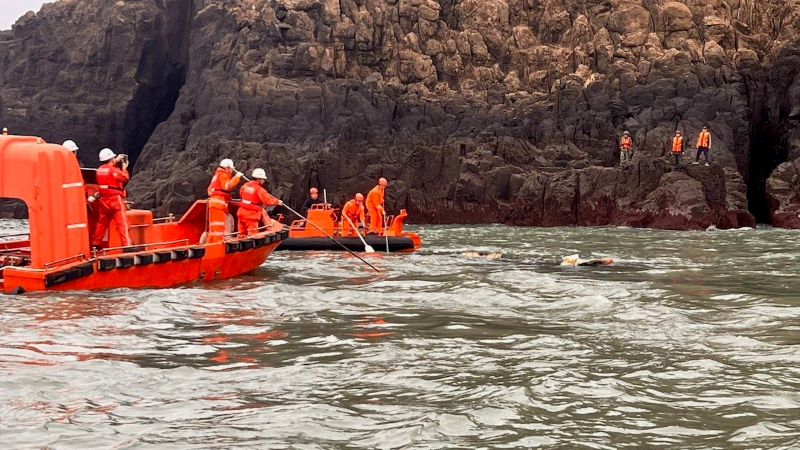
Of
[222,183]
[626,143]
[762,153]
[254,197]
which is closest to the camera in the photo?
[222,183]

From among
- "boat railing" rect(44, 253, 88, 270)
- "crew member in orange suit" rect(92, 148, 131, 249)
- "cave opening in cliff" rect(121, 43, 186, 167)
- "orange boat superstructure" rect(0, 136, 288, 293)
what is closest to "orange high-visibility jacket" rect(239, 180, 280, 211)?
"orange boat superstructure" rect(0, 136, 288, 293)

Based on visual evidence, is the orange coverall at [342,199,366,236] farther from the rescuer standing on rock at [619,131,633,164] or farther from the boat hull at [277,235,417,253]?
the rescuer standing on rock at [619,131,633,164]

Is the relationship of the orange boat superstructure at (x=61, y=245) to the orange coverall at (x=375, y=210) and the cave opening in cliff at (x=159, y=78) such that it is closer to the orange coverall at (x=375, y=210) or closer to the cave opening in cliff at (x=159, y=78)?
the orange coverall at (x=375, y=210)

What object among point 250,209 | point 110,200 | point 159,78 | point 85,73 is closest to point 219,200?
point 250,209

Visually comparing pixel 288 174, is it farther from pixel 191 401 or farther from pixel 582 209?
pixel 191 401

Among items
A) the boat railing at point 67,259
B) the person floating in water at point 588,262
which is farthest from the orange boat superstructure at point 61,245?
the person floating in water at point 588,262

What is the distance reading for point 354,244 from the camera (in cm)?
2389

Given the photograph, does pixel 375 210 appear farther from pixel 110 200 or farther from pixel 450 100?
pixel 450 100

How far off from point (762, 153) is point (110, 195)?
4057 centimetres

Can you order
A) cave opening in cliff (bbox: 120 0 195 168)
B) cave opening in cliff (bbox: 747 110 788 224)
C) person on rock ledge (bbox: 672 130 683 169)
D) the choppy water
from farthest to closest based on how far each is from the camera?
cave opening in cliff (bbox: 120 0 195 168) < cave opening in cliff (bbox: 747 110 788 224) < person on rock ledge (bbox: 672 130 683 169) < the choppy water

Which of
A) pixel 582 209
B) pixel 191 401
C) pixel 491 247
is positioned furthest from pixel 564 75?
pixel 191 401

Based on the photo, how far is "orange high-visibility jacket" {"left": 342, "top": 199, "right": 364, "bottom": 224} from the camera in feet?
81.1

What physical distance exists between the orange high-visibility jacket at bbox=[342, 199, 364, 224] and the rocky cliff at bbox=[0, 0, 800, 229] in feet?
54.6

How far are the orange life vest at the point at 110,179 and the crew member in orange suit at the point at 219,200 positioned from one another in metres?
2.44
